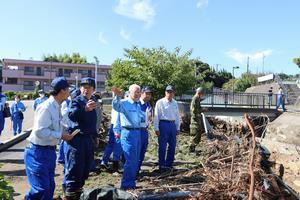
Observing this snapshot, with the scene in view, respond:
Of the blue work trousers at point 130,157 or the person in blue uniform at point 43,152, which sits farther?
the blue work trousers at point 130,157

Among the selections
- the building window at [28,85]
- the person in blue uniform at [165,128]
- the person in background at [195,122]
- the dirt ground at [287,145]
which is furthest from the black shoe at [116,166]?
the building window at [28,85]

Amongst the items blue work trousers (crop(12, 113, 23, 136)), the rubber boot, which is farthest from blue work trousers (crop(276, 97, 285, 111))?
the rubber boot

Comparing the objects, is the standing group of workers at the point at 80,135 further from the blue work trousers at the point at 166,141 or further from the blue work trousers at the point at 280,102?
the blue work trousers at the point at 280,102

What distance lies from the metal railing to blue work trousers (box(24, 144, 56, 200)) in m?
20.2

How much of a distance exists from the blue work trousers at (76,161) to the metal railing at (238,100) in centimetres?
1897

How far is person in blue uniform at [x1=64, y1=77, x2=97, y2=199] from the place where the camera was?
6480 mm

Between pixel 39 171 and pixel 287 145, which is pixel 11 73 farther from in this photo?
pixel 39 171

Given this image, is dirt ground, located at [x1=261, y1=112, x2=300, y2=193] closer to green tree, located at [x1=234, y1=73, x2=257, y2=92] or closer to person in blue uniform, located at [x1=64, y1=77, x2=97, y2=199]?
person in blue uniform, located at [x1=64, y1=77, x2=97, y2=199]

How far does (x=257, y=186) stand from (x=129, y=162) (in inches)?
88.0

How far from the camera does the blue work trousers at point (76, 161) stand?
255 inches

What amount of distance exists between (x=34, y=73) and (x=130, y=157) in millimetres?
68671

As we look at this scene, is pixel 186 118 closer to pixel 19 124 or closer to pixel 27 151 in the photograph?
pixel 19 124

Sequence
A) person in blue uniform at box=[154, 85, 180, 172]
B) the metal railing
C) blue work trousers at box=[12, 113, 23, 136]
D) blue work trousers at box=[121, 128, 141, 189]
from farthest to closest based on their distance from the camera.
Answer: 1. the metal railing
2. blue work trousers at box=[12, 113, 23, 136]
3. person in blue uniform at box=[154, 85, 180, 172]
4. blue work trousers at box=[121, 128, 141, 189]

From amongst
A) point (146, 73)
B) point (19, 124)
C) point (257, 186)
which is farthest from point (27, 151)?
point (146, 73)
